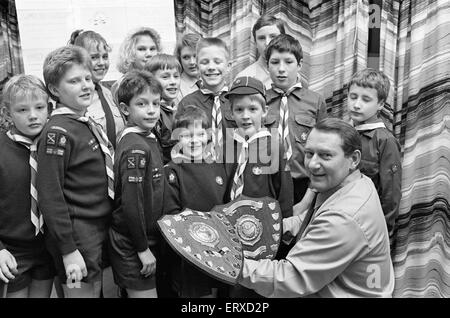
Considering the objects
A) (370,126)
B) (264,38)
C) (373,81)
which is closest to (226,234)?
(370,126)

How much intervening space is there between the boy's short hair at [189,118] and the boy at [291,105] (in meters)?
0.49

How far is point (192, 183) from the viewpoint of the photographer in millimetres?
2494

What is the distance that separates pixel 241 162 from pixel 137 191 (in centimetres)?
56

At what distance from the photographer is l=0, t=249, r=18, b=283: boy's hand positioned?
2.29m

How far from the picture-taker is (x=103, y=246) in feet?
7.91

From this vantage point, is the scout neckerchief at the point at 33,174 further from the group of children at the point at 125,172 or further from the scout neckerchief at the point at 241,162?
the scout neckerchief at the point at 241,162

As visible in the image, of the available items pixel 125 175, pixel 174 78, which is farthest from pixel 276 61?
pixel 125 175

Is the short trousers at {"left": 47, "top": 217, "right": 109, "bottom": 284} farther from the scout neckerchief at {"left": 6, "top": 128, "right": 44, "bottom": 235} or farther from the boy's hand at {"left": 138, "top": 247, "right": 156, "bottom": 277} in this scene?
the boy's hand at {"left": 138, "top": 247, "right": 156, "bottom": 277}

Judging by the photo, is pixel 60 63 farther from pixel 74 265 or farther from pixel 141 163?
pixel 74 265

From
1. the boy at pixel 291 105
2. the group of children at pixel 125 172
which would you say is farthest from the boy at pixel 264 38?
the group of children at pixel 125 172

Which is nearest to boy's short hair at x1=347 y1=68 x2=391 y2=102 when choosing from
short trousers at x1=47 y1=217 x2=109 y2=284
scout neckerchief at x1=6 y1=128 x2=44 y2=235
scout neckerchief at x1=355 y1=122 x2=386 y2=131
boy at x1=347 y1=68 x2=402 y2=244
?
boy at x1=347 y1=68 x2=402 y2=244

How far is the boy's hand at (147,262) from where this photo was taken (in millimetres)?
2354

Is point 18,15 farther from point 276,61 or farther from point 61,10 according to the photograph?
point 276,61
